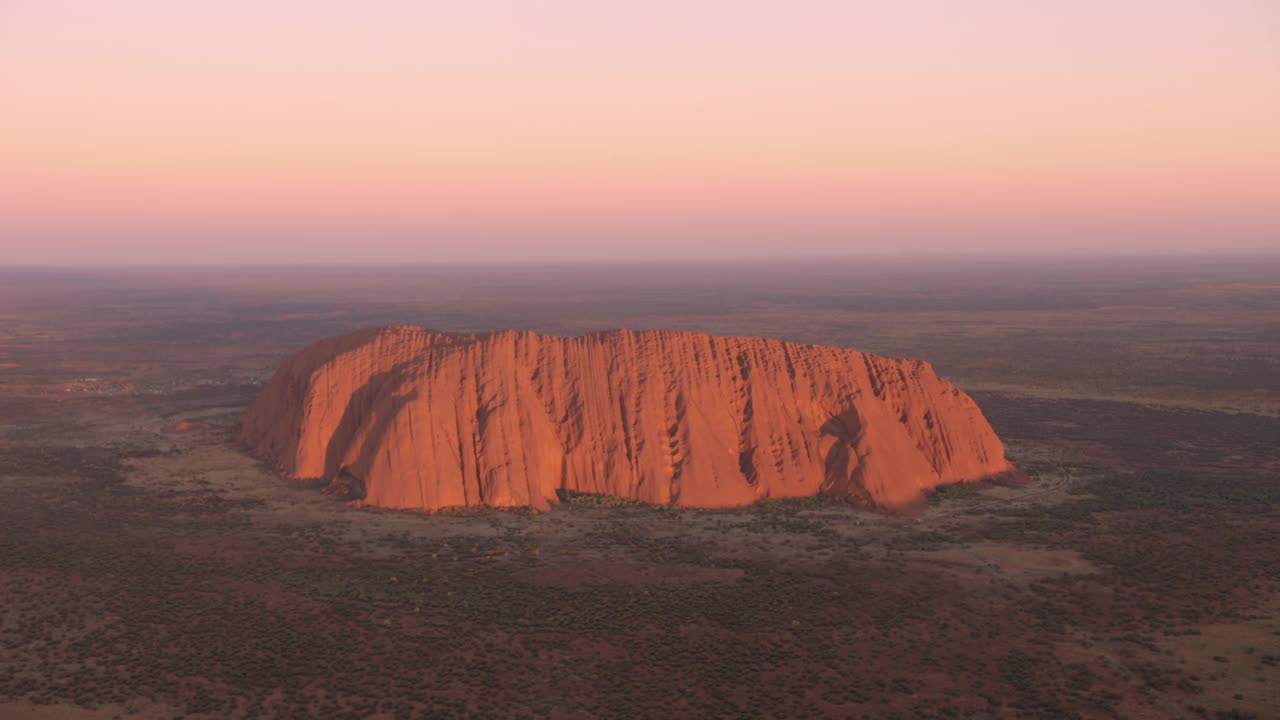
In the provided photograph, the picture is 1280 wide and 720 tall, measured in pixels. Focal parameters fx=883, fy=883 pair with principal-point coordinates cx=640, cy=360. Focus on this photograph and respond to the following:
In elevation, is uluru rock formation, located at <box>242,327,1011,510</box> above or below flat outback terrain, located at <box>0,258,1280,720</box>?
above

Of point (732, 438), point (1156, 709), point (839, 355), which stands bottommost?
point (1156, 709)

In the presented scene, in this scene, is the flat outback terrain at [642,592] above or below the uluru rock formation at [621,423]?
below

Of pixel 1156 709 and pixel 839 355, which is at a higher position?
pixel 839 355

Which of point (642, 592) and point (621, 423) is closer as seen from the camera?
point (642, 592)

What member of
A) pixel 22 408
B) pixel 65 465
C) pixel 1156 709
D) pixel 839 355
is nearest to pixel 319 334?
pixel 22 408

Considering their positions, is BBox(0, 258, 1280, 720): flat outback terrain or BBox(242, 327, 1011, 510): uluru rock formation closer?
BBox(0, 258, 1280, 720): flat outback terrain

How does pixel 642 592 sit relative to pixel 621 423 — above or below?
below

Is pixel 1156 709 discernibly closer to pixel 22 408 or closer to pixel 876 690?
pixel 876 690

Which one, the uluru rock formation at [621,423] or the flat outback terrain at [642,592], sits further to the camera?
the uluru rock formation at [621,423]
